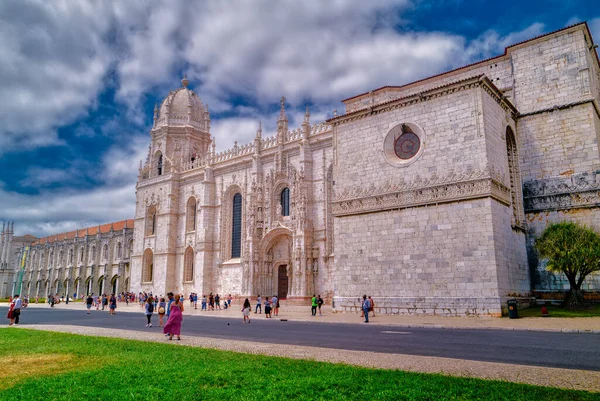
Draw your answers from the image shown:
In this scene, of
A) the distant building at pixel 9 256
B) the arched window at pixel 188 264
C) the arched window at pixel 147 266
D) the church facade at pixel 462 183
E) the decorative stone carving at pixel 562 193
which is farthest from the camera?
the distant building at pixel 9 256

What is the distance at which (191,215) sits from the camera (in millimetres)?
46094

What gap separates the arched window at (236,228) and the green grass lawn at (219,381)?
31.9m

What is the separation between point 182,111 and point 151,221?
13.6m

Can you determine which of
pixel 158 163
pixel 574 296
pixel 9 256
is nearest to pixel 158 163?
pixel 158 163

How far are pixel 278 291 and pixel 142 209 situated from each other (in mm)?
21897

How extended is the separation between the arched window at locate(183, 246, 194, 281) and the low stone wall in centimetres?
2497

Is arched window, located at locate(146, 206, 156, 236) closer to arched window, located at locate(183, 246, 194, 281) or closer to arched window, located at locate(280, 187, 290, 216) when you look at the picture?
arched window, located at locate(183, 246, 194, 281)

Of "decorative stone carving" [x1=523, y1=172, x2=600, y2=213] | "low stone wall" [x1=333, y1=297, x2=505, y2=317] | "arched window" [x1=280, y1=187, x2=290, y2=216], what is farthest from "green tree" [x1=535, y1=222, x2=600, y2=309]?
"arched window" [x1=280, y1=187, x2=290, y2=216]

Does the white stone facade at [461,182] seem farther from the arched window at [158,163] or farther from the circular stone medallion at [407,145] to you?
the arched window at [158,163]

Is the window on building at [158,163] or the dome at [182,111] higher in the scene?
the dome at [182,111]

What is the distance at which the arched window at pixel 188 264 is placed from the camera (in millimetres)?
44656

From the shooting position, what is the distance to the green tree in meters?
19.2

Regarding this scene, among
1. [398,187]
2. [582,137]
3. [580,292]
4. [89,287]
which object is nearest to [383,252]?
[398,187]

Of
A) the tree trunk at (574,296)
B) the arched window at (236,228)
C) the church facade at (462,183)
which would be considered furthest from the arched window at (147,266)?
A: the tree trunk at (574,296)
